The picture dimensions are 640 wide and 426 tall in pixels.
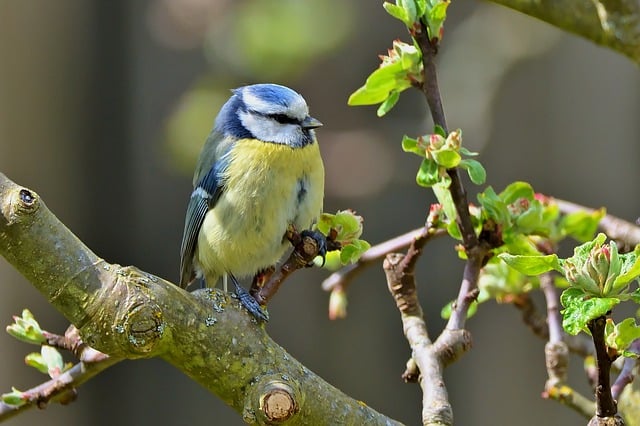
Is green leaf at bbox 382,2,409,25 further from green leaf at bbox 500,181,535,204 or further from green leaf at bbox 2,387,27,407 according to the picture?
green leaf at bbox 2,387,27,407

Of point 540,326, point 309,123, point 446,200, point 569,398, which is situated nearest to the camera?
point 446,200

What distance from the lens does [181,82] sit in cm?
259

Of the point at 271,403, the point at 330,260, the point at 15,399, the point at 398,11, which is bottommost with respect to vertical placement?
the point at 15,399

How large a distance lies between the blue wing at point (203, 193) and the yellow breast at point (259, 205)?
0.7 inches

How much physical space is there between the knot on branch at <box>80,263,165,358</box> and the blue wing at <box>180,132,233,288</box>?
64cm

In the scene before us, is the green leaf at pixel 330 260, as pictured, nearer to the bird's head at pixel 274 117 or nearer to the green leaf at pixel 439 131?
the green leaf at pixel 439 131

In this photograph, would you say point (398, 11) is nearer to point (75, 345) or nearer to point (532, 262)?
point (532, 262)

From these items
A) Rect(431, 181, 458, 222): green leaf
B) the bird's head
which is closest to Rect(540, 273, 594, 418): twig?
Rect(431, 181, 458, 222): green leaf

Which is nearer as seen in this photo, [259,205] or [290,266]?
[290,266]

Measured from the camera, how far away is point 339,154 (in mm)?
2350

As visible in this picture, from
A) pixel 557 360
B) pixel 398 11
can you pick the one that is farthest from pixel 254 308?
pixel 557 360

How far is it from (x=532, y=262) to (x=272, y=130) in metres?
0.75

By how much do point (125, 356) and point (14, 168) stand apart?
1932 millimetres

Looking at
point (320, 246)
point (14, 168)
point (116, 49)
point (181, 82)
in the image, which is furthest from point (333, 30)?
point (320, 246)
